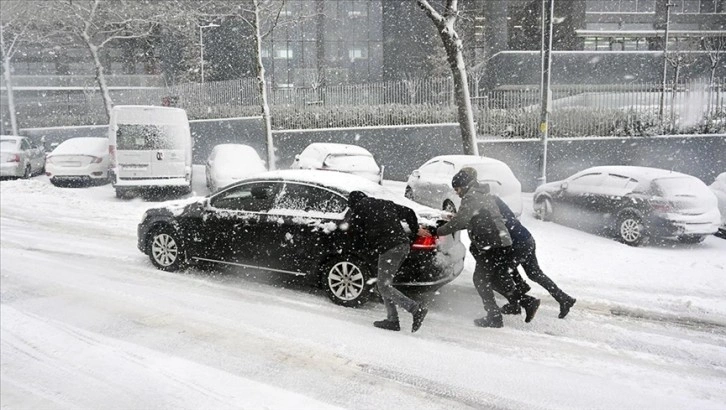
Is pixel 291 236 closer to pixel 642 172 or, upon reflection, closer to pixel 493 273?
pixel 493 273

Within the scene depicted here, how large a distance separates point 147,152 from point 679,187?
38.4 ft

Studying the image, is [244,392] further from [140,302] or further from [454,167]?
[454,167]

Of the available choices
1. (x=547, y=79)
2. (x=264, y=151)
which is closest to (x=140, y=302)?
(x=547, y=79)

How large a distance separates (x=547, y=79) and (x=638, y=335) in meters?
8.37

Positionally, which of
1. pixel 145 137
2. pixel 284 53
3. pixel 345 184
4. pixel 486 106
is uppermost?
pixel 284 53

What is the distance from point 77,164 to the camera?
1673 centimetres

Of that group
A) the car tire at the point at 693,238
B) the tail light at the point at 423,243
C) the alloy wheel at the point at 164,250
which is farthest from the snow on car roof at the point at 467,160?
the alloy wheel at the point at 164,250

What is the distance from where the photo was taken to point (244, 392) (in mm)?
4824

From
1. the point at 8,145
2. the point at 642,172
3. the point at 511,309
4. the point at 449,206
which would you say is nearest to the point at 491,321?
the point at 511,309

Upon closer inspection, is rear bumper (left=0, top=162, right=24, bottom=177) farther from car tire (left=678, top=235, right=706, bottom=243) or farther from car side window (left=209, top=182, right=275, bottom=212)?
car tire (left=678, top=235, right=706, bottom=243)

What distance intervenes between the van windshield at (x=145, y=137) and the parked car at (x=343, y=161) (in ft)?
11.4

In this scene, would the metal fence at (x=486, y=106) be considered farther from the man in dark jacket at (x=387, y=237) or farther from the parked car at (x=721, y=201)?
the man in dark jacket at (x=387, y=237)

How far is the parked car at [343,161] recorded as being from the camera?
14555 millimetres

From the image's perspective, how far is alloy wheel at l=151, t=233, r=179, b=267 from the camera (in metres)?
8.40
